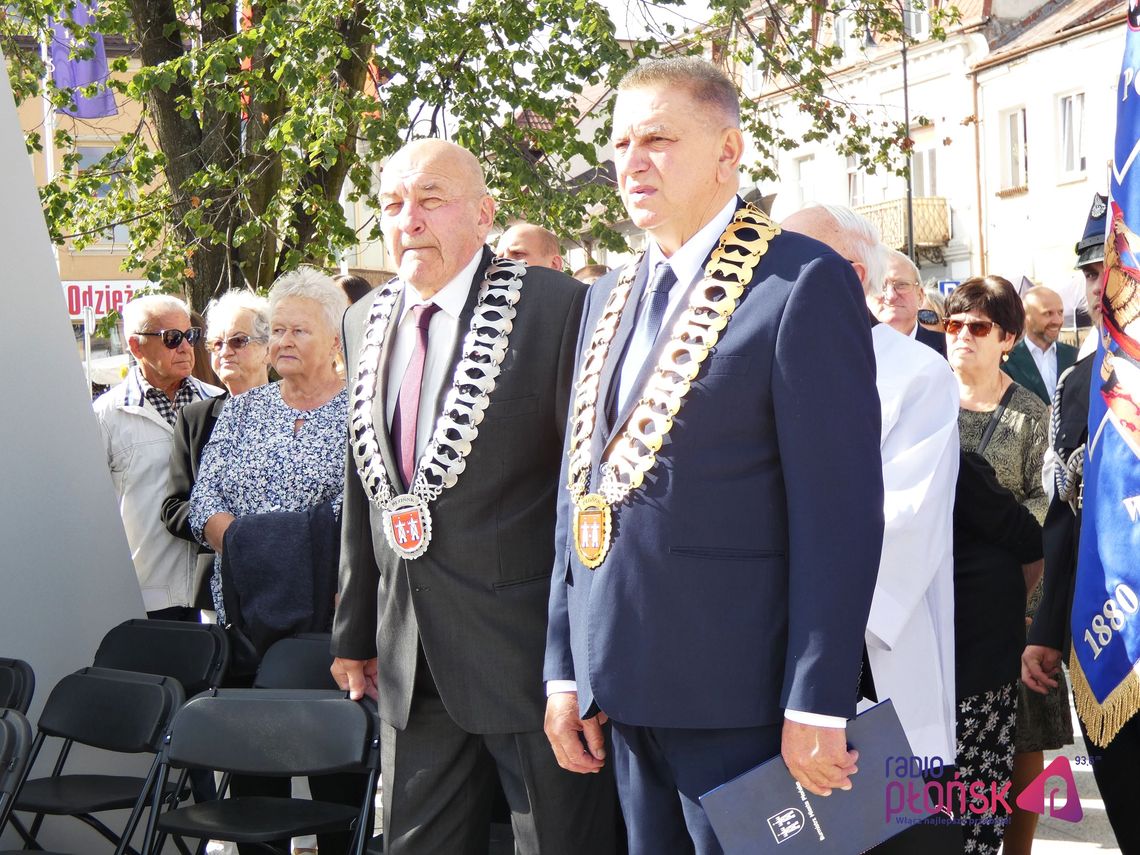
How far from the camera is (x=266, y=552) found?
3.83 metres

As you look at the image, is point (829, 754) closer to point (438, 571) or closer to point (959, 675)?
point (438, 571)

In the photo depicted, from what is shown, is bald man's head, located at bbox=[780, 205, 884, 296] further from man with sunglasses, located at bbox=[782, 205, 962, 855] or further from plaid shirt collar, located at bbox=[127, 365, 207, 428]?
plaid shirt collar, located at bbox=[127, 365, 207, 428]

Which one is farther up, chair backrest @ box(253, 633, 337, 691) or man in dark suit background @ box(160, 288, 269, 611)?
man in dark suit background @ box(160, 288, 269, 611)

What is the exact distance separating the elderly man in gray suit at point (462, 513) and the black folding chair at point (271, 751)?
0.70 feet

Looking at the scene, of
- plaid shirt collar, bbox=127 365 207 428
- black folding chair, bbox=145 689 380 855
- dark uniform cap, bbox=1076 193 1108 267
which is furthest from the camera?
plaid shirt collar, bbox=127 365 207 428

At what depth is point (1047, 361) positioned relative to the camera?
7574mm

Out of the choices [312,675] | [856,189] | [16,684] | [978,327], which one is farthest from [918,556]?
[856,189]

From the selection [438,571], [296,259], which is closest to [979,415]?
[438,571]

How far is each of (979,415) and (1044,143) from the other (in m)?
22.2

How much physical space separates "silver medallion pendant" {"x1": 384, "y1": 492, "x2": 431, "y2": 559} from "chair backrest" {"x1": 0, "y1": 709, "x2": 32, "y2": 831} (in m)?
1.12

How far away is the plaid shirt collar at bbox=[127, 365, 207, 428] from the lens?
5.12 meters

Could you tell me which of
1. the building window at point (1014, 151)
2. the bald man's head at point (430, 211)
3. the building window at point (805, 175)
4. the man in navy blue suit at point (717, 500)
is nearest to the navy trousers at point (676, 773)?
the man in navy blue suit at point (717, 500)

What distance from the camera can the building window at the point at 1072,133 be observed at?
23.5 m

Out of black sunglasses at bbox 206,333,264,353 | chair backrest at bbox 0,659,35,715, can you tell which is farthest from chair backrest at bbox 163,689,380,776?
black sunglasses at bbox 206,333,264,353
